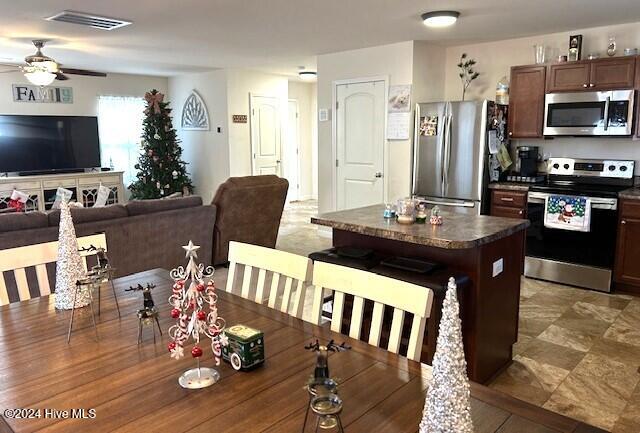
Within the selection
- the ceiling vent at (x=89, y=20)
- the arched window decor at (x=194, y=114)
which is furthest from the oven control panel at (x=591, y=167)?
the arched window decor at (x=194, y=114)

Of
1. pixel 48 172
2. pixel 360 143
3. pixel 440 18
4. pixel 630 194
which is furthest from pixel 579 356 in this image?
pixel 48 172

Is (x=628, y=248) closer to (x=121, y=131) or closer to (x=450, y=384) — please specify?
(x=450, y=384)

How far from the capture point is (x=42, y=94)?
7.64m

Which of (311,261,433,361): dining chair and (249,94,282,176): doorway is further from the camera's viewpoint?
(249,94,282,176): doorway

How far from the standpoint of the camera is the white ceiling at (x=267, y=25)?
12.9 feet

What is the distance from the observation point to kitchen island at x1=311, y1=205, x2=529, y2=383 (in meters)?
2.62

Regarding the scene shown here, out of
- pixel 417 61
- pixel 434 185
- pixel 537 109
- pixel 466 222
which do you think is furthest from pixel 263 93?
pixel 466 222

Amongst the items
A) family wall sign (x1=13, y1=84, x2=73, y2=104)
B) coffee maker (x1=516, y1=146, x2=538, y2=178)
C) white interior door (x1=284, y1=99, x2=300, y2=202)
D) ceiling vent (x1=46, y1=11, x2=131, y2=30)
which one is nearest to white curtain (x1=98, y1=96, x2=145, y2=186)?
family wall sign (x1=13, y1=84, x2=73, y2=104)

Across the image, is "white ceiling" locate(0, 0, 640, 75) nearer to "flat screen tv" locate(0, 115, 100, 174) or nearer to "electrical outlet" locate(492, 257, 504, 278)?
"flat screen tv" locate(0, 115, 100, 174)

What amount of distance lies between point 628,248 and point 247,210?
3.58 meters

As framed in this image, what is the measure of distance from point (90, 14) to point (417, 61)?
134 inches

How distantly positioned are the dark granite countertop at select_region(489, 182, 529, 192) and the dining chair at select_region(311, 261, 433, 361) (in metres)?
3.63

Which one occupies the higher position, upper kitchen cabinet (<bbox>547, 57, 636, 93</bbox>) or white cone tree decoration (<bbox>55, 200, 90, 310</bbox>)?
upper kitchen cabinet (<bbox>547, 57, 636, 93</bbox>)

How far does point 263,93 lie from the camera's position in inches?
335
